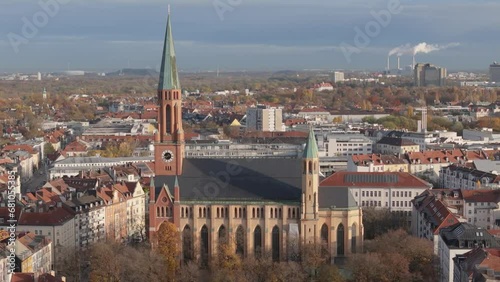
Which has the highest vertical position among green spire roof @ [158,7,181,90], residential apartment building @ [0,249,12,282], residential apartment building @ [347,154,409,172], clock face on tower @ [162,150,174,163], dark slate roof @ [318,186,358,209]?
green spire roof @ [158,7,181,90]

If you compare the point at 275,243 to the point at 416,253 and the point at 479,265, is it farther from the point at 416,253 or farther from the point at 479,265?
the point at 479,265

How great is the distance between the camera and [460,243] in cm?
6016

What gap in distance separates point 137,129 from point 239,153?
127 feet

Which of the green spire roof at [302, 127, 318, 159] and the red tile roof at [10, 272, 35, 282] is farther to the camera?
the green spire roof at [302, 127, 318, 159]

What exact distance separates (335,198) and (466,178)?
32.0m

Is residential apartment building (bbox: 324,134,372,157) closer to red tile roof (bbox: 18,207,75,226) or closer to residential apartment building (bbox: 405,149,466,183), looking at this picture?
residential apartment building (bbox: 405,149,466,183)

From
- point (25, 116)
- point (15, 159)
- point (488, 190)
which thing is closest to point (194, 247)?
point (488, 190)

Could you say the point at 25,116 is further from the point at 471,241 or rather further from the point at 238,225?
the point at 471,241

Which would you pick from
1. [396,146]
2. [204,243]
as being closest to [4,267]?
[204,243]

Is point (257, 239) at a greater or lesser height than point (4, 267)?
lesser

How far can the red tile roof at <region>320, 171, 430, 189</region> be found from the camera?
290 ft

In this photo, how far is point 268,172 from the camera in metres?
68.5

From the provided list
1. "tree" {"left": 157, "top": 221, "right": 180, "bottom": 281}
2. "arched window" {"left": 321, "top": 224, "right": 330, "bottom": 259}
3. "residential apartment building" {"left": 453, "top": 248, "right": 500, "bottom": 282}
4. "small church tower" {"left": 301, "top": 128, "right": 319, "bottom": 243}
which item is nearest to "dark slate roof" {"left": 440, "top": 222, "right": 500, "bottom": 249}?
"residential apartment building" {"left": 453, "top": 248, "right": 500, "bottom": 282}

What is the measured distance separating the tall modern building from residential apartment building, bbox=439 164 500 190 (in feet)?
246
